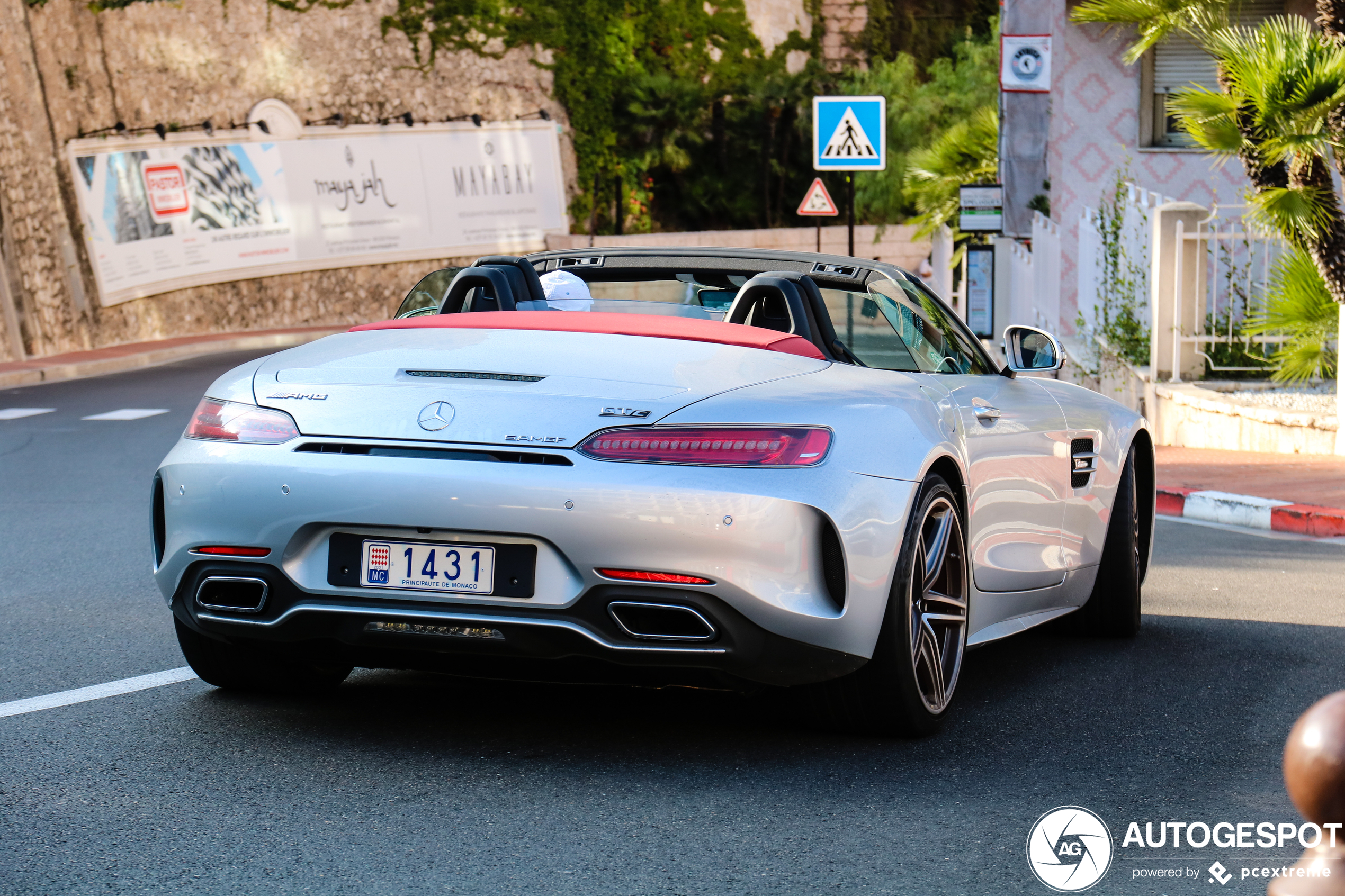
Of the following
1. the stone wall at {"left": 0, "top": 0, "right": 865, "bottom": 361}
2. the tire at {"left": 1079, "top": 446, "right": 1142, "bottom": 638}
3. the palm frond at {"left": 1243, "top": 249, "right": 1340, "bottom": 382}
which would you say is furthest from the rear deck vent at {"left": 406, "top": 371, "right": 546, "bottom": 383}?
the stone wall at {"left": 0, "top": 0, "right": 865, "bottom": 361}

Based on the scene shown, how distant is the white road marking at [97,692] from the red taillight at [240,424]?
0.97 meters

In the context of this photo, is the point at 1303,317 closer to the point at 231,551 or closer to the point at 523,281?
the point at 523,281

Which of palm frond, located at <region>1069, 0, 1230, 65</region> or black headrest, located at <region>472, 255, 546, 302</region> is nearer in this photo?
black headrest, located at <region>472, 255, 546, 302</region>

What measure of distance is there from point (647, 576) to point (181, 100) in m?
25.5

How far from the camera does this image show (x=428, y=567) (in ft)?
12.7

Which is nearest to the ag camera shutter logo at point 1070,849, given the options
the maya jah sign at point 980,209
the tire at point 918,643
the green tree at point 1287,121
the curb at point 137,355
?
the tire at point 918,643

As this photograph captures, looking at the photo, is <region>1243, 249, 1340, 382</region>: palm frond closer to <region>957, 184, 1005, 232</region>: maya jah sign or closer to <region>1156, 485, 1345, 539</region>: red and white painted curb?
<region>1156, 485, 1345, 539</region>: red and white painted curb

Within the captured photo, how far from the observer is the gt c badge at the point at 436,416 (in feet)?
12.8

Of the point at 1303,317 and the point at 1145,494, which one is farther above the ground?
the point at 1145,494

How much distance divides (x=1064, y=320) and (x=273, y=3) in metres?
18.1

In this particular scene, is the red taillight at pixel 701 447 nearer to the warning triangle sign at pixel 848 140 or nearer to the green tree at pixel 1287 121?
the green tree at pixel 1287 121

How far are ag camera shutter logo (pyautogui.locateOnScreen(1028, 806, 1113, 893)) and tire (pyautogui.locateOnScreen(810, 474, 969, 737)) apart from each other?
22.1 inches

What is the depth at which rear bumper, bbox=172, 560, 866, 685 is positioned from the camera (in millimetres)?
3797

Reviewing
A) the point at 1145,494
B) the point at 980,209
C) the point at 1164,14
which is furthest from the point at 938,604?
the point at 980,209
